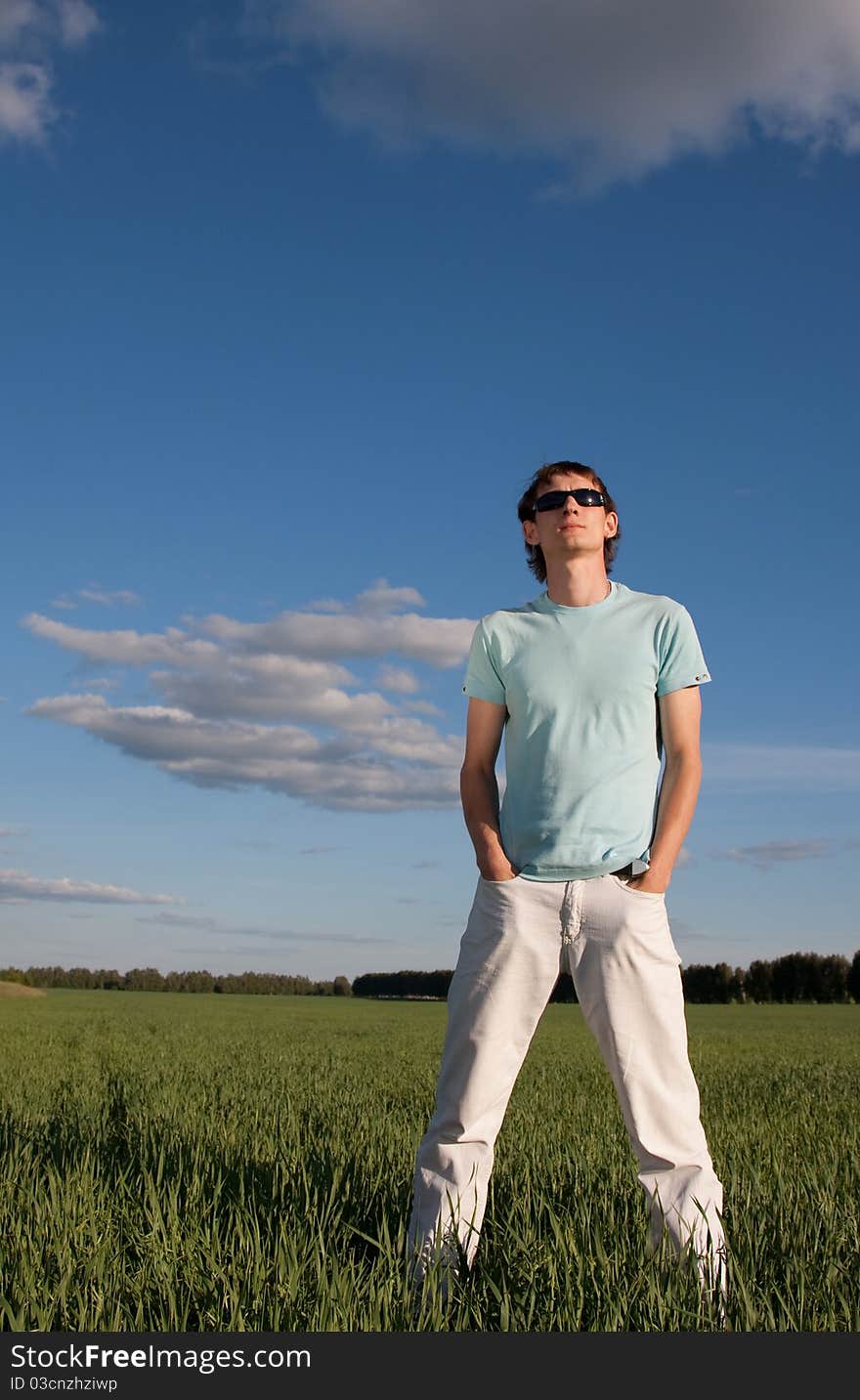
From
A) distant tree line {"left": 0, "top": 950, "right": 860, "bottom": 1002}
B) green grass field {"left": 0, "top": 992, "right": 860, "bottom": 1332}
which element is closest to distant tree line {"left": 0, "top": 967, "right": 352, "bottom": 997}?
distant tree line {"left": 0, "top": 950, "right": 860, "bottom": 1002}

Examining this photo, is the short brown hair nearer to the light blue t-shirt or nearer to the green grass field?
the light blue t-shirt

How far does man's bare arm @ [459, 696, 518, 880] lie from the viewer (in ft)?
12.6

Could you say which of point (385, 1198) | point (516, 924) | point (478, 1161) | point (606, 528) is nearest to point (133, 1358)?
point (478, 1161)

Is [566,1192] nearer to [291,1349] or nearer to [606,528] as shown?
[291,1349]

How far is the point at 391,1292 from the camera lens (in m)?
3.46

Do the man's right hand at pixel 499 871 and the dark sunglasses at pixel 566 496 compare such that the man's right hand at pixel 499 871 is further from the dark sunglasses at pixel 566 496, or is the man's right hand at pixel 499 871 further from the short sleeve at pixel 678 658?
the dark sunglasses at pixel 566 496

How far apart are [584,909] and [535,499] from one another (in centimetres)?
165

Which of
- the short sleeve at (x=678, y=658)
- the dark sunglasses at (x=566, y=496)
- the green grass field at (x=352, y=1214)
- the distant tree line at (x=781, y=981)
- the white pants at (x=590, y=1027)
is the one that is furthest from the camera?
the distant tree line at (x=781, y=981)

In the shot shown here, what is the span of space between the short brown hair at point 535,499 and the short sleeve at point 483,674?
1.61 feet

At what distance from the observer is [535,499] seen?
4.37 m

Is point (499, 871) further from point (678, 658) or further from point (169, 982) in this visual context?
point (169, 982)

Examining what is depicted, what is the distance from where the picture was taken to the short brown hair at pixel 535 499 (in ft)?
14.2

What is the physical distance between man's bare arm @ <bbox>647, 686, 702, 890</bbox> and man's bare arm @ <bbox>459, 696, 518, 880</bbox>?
513mm

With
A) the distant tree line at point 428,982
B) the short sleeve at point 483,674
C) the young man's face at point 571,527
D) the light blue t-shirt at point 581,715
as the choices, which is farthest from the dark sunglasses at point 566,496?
the distant tree line at point 428,982
